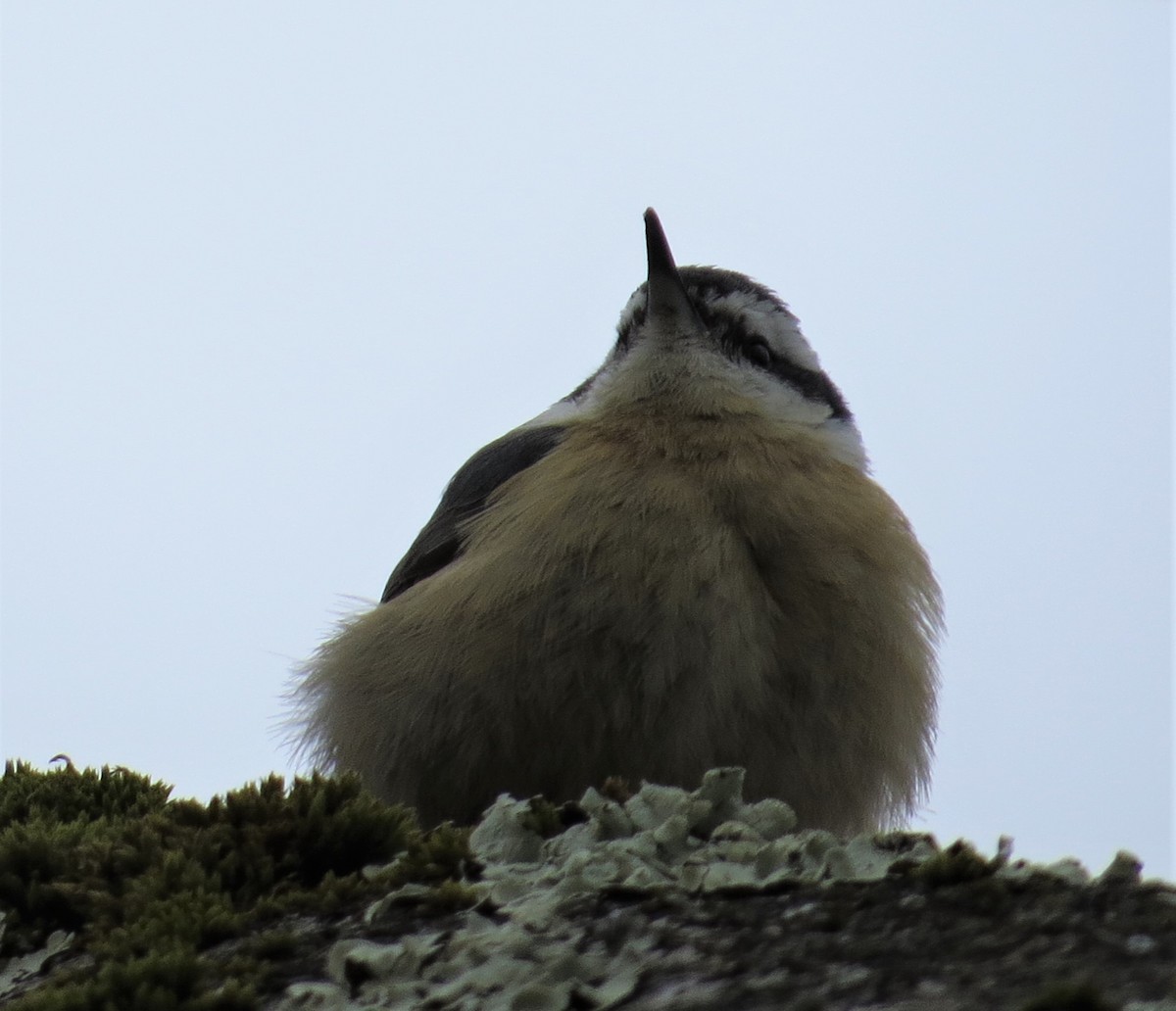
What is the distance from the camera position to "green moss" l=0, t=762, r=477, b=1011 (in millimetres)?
2852

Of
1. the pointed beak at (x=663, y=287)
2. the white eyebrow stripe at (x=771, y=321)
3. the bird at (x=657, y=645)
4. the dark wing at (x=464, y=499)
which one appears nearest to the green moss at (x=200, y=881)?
→ the bird at (x=657, y=645)

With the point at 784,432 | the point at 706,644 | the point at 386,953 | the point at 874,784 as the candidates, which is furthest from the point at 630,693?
the point at 386,953

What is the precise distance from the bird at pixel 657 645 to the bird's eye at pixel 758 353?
30.6 inches

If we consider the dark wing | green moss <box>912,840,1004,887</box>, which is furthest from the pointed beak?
green moss <box>912,840,1004,887</box>

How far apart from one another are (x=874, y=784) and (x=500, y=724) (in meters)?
1.46

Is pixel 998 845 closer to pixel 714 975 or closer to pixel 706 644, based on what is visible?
pixel 714 975

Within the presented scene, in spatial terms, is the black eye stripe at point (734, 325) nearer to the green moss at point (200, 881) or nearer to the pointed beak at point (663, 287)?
the pointed beak at point (663, 287)

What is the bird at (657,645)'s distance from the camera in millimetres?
4918

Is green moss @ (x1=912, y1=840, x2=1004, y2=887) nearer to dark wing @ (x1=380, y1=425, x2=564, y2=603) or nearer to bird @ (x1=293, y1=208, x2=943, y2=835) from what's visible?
bird @ (x1=293, y1=208, x2=943, y2=835)

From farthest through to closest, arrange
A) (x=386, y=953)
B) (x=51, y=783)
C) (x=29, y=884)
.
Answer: (x=51, y=783) → (x=29, y=884) → (x=386, y=953)

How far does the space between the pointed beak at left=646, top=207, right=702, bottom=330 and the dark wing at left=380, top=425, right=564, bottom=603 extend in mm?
811

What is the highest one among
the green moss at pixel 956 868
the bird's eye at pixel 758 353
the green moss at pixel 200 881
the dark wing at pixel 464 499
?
the bird's eye at pixel 758 353

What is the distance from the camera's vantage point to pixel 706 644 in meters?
4.88

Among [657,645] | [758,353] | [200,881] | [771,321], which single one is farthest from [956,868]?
[771,321]
